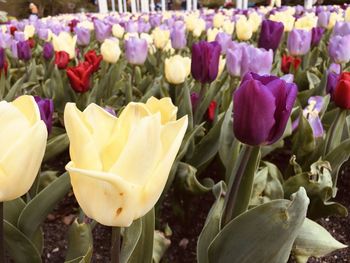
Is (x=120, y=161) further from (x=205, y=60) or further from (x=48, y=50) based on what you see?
(x=48, y=50)

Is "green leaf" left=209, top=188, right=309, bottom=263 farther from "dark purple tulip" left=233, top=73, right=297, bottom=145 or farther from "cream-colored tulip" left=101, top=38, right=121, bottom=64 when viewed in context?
"cream-colored tulip" left=101, top=38, right=121, bottom=64

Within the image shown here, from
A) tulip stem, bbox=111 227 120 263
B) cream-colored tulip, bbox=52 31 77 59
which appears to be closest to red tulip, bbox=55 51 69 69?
cream-colored tulip, bbox=52 31 77 59

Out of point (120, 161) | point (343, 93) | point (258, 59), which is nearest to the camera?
point (120, 161)

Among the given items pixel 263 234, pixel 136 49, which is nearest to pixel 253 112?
pixel 263 234

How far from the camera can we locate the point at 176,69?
1747 millimetres

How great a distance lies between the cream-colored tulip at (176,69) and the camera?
1.73 metres

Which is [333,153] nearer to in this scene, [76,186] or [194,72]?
[194,72]

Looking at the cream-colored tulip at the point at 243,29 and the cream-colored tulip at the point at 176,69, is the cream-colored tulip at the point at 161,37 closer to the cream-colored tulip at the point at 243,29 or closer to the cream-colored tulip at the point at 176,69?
the cream-colored tulip at the point at 243,29

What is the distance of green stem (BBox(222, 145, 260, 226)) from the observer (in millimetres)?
915

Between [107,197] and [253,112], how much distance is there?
348mm

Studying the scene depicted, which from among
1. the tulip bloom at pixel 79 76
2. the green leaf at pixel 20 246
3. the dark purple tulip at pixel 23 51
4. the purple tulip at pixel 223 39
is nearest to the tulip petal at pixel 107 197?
the green leaf at pixel 20 246

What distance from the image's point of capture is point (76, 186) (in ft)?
1.81

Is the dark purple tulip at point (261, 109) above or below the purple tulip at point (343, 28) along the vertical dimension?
above

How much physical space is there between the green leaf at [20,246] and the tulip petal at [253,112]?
483mm
